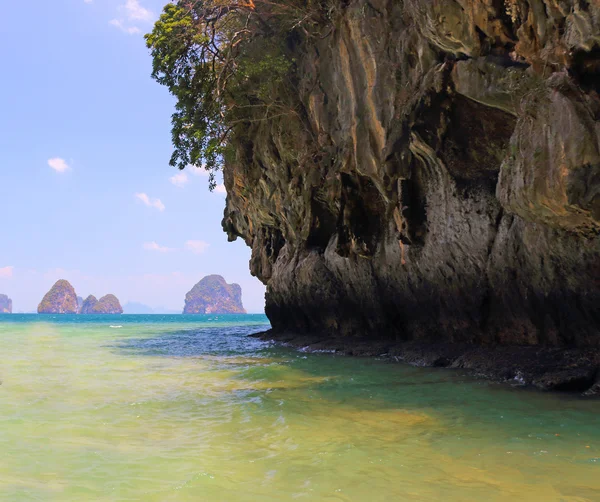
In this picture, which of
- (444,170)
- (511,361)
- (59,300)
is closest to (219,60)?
(444,170)

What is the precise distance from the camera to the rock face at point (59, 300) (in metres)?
178

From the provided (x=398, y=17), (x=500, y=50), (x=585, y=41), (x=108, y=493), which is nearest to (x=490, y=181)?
(x=500, y=50)

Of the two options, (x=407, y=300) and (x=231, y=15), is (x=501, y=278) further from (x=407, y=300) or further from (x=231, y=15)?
(x=231, y=15)

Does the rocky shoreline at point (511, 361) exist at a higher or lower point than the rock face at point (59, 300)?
lower

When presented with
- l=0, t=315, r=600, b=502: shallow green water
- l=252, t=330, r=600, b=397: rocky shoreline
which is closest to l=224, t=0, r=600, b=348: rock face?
l=252, t=330, r=600, b=397: rocky shoreline

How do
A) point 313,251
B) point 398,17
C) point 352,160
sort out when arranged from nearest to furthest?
1. point 398,17
2. point 352,160
3. point 313,251

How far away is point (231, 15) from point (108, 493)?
16.5 m

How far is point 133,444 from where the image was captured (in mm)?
5797

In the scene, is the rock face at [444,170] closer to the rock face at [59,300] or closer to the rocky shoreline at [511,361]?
the rocky shoreline at [511,361]

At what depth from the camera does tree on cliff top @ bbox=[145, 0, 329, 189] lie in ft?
53.6

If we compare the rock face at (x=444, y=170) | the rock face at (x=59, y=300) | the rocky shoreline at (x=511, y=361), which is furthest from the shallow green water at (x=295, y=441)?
the rock face at (x=59, y=300)

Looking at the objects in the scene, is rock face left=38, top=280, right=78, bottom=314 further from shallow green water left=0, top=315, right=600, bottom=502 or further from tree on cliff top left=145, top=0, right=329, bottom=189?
shallow green water left=0, top=315, right=600, bottom=502

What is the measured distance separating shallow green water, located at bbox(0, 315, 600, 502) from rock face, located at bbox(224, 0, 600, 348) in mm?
2730

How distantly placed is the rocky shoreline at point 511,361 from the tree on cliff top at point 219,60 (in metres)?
8.70
